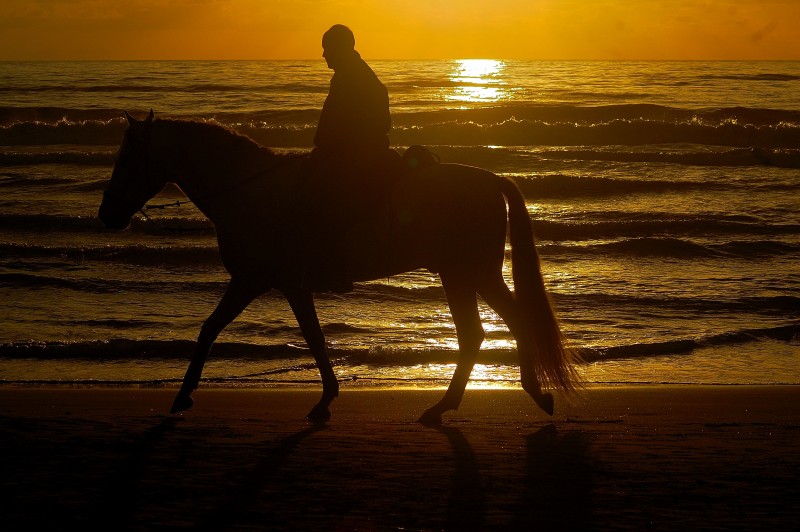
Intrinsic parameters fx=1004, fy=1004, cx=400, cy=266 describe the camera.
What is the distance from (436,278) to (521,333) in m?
6.84

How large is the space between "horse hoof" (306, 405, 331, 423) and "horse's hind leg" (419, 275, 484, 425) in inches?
25.8

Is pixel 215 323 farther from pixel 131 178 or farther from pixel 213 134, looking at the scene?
pixel 213 134

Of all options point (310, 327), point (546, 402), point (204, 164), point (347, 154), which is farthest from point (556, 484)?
point (204, 164)

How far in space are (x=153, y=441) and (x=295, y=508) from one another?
4.86ft

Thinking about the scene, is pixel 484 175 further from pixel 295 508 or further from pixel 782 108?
pixel 782 108

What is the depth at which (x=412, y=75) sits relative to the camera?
51.3 m

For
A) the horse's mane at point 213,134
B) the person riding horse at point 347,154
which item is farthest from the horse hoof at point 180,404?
the horse's mane at point 213,134

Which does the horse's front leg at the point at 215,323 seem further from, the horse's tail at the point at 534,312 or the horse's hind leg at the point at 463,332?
the horse's tail at the point at 534,312

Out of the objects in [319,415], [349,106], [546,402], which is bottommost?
[319,415]

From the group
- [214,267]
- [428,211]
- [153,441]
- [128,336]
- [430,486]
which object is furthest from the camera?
[214,267]

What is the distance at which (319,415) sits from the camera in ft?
21.4

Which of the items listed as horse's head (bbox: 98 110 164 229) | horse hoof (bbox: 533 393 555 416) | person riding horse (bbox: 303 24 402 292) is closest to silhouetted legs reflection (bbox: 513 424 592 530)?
horse hoof (bbox: 533 393 555 416)

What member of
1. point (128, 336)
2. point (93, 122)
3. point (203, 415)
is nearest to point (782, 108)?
point (93, 122)

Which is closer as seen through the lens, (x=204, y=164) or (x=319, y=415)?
(x=319, y=415)
